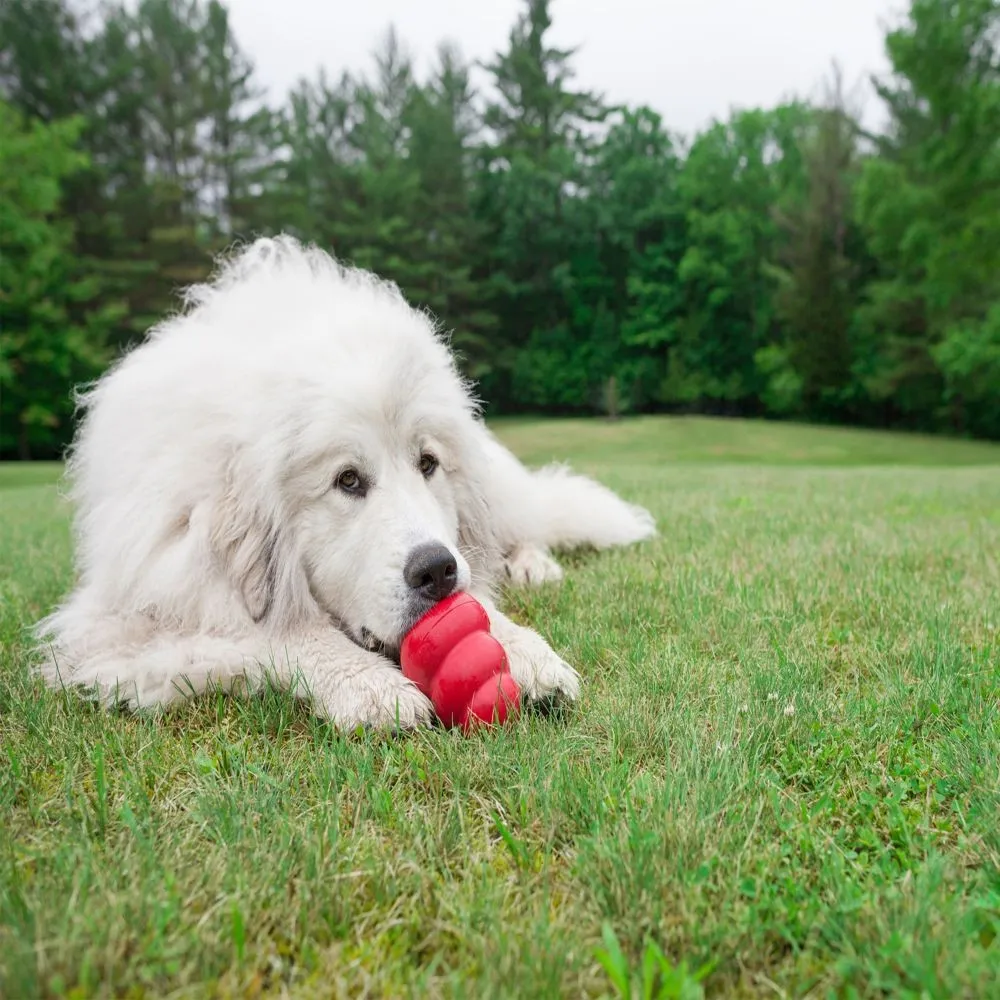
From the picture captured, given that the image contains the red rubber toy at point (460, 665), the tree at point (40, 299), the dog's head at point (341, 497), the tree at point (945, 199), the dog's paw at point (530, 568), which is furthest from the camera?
the tree at point (40, 299)

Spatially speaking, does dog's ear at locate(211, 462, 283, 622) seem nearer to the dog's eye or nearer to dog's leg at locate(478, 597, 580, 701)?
the dog's eye

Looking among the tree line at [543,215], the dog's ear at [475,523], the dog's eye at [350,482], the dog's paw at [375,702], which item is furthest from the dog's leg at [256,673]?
the tree line at [543,215]

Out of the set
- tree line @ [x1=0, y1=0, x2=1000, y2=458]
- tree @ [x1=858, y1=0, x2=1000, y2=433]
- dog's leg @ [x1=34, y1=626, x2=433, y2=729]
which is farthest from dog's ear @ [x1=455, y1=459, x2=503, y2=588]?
tree @ [x1=858, y1=0, x2=1000, y2=433]

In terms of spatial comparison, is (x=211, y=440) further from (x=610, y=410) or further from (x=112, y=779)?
(x=610, y=410)

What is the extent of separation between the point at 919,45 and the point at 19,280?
2979 centimetres

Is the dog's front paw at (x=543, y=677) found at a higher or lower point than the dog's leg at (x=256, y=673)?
higher

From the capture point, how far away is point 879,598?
3387 millimetres

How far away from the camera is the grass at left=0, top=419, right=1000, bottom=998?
1.24 m

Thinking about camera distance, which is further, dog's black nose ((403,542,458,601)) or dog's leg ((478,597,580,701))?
dog's black nose ((403,542,458,601))

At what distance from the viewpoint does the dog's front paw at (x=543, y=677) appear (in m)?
2.31

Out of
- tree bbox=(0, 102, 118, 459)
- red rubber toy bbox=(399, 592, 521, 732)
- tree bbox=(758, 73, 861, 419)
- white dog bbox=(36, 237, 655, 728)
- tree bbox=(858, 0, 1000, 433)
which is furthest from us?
tree bbox=(758, 73, 861, 419)

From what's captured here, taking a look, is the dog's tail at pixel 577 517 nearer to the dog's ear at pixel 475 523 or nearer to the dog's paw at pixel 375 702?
the dog's ear at pixel 475 523

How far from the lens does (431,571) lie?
2539mm

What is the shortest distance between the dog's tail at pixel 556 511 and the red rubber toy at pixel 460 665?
1527mm
